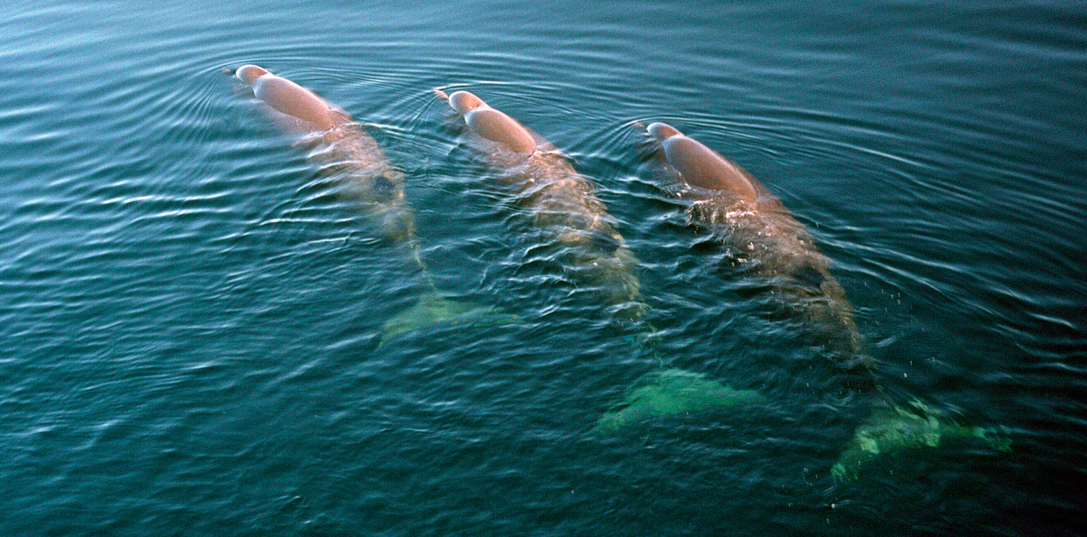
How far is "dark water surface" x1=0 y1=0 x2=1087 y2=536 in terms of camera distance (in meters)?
6.53

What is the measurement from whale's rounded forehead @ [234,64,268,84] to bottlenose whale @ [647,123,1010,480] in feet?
22.9

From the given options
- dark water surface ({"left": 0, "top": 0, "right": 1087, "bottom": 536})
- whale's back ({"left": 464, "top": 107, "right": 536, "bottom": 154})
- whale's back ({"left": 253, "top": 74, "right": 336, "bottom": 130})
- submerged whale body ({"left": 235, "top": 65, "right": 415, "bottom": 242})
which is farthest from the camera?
whale's back ({"left": 253, "top": 74, "right": 336, "bottom": 130})

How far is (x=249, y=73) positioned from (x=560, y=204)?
7412mm

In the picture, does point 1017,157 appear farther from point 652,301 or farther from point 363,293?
point 363,293

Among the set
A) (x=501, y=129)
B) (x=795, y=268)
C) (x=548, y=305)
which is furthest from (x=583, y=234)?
(x=501, y=129)

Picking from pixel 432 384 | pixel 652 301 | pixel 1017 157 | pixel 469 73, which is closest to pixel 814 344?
pixel 652 301

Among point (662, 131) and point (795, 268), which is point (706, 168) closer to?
point (662, 131)

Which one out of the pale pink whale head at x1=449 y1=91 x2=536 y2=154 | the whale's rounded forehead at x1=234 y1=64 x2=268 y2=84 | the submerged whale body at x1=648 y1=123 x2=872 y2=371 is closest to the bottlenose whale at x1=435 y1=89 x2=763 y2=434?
the pale pink whale head at x1=449 y1=91 x2=536 y2=154

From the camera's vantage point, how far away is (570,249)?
9.27 metres

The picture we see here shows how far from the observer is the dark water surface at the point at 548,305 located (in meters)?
6.53

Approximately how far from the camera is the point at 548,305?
8.48 metres

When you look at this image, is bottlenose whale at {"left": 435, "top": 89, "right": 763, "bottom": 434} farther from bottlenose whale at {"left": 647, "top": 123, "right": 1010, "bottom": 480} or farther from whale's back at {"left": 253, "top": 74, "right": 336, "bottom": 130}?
whale's back at {"left": 253, "top": 74, "right": 336, "bottom": 130}

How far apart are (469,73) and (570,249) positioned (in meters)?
6.91

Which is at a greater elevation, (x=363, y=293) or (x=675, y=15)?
(x=675, y=15)
